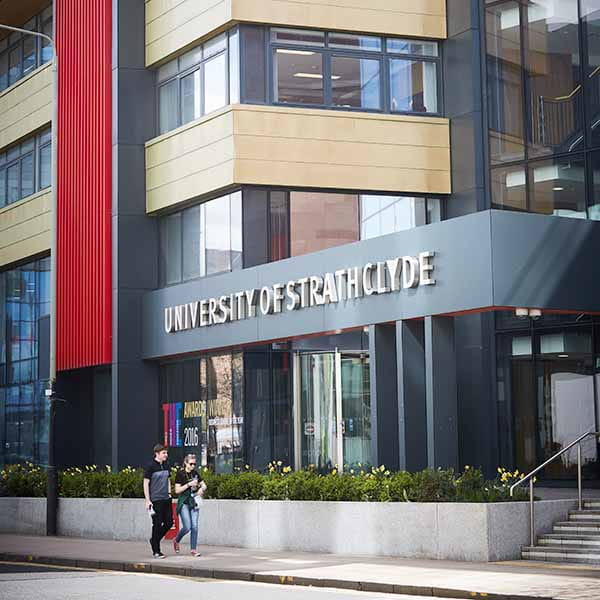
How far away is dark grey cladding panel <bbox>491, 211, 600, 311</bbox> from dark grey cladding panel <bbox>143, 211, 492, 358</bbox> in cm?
25

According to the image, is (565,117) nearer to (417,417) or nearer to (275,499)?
(417,417)

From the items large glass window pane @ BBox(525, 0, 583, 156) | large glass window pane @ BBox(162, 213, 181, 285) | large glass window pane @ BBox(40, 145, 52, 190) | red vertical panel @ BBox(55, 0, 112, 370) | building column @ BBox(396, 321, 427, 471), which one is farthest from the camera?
large glass window pane @ BBox(40, 145, 52, 190)

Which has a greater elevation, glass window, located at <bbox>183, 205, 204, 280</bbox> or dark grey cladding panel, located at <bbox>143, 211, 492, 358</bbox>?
glass window, located at <bbox>183, 205, 204, 280</bbox>

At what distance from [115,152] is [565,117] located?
11582 mm

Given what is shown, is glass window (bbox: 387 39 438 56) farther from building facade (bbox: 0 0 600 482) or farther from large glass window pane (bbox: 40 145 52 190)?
large glass window pane (bbox: 40 145 52 190)

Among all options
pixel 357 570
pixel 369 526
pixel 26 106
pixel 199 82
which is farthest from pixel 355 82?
pixel 26 106

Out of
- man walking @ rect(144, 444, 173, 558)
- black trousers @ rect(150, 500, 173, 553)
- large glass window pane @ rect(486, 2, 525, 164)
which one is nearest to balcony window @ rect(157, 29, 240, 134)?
large glass window pane @ rect(486, 2, 525, 164)

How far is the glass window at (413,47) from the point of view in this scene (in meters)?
31.9

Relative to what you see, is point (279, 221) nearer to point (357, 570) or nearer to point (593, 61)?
point (593, 61)

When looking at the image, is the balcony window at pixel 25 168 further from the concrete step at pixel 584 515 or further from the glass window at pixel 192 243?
the concrete step at pixel 584 515

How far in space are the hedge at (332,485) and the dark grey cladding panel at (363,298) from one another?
116 inches

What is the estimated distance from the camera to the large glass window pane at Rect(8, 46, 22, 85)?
146 feet

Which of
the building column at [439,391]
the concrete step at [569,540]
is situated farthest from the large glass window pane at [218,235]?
the concrete step at [569,540]

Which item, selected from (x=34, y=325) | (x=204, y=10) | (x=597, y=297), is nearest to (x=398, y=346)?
(x=597, y=297)
